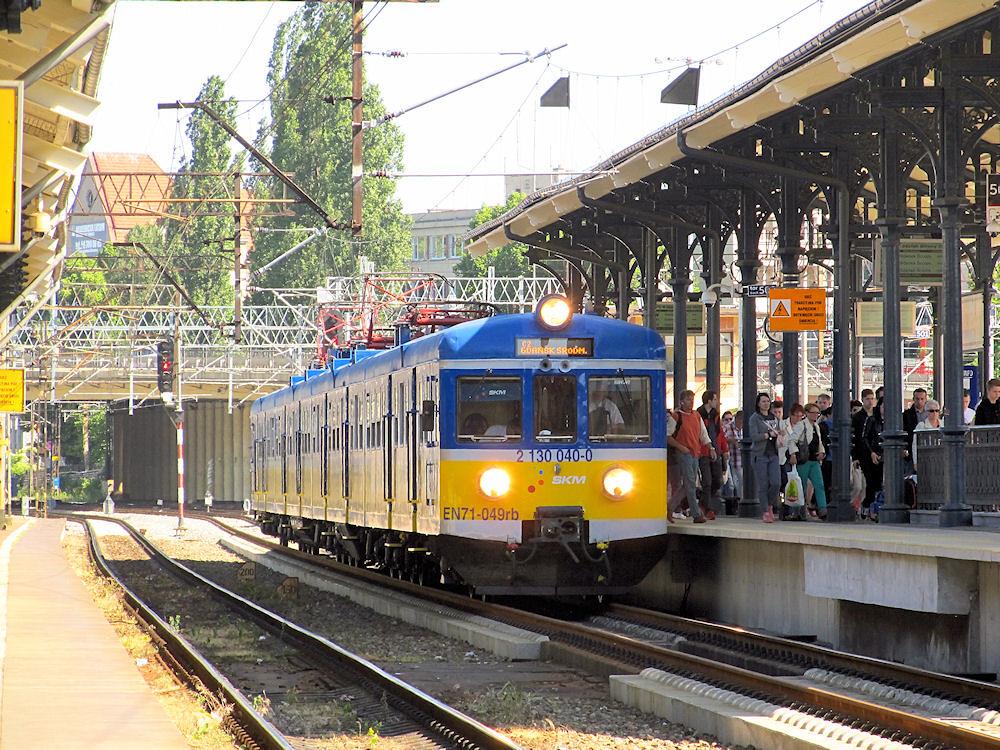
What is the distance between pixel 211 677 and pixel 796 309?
29.9ft

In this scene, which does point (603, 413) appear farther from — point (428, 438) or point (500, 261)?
point (500, 261)

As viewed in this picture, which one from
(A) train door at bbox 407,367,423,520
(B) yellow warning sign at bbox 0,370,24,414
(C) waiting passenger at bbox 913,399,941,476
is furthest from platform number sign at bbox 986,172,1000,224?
(B) yellow warning sign at bbox 0,370,24,414

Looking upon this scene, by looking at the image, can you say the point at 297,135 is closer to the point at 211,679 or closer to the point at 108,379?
the point at 108,379

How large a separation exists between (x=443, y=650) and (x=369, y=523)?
20.3 ft

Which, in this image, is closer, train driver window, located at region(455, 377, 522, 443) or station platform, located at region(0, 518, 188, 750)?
station platform, located at region(0, 518, 188, 750)

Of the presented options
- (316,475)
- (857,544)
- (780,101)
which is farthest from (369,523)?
(857,544)

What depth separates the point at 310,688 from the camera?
13.3 m

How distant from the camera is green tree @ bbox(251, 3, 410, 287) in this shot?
78.8 m

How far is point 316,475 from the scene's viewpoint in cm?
2662

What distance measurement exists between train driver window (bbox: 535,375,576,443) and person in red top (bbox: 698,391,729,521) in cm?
230

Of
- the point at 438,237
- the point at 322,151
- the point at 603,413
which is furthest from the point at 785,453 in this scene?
the point at 438,237

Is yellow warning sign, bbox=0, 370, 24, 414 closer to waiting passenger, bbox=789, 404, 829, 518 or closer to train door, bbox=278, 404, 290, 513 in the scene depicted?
train door, bbox=278, 404, 290, 513

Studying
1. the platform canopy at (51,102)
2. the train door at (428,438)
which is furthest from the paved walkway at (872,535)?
the platform canopy at (51,102)

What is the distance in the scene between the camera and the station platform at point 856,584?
40.4ft
